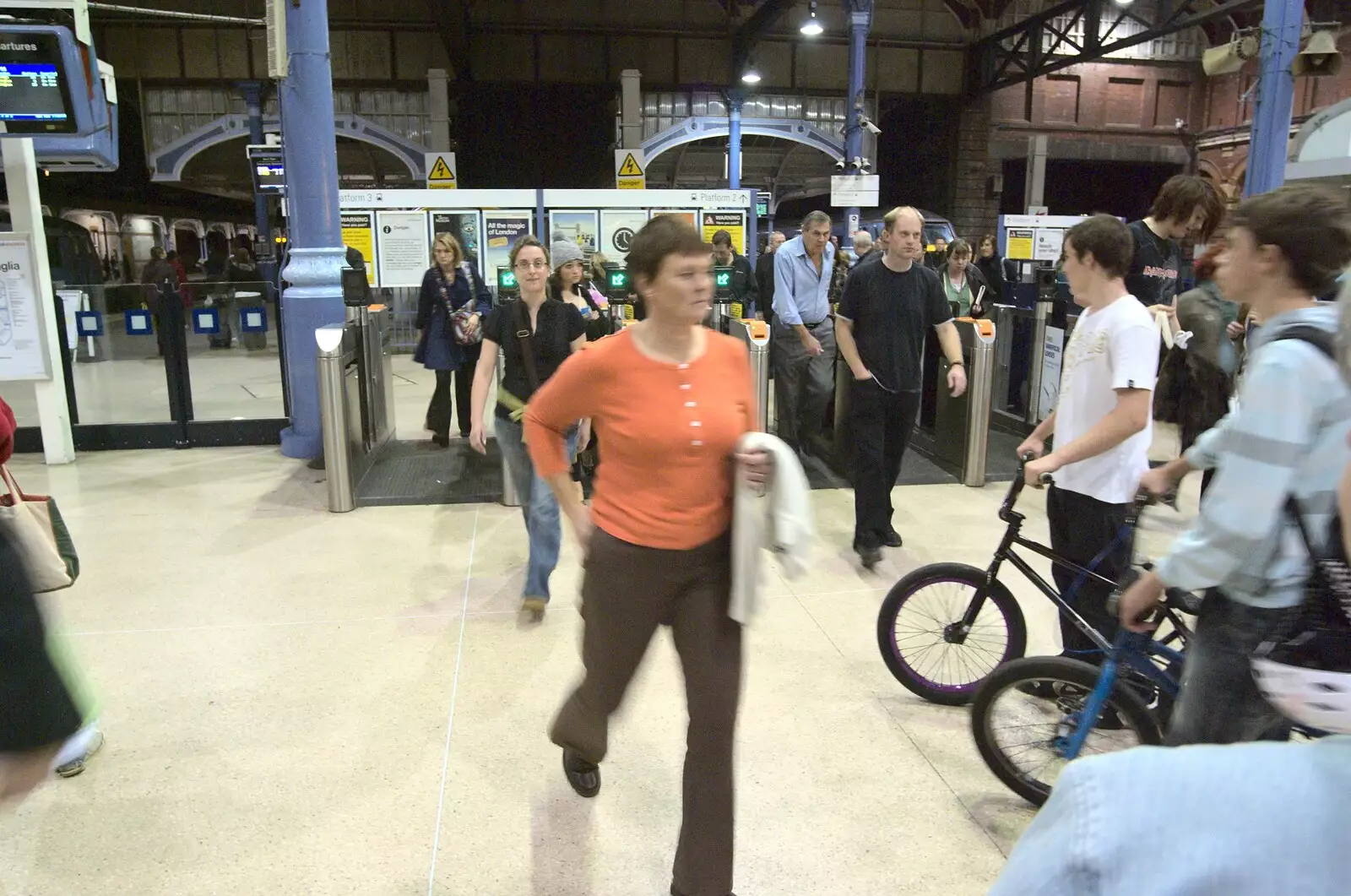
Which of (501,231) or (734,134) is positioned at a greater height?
(734,134)

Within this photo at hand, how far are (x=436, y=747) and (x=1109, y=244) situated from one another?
2.64 metres

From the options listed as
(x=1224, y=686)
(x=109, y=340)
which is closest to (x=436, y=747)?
(x=1224, y=686)

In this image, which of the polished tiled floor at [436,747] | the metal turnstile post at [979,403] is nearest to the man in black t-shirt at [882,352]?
the polished tiled floor at [436,747]

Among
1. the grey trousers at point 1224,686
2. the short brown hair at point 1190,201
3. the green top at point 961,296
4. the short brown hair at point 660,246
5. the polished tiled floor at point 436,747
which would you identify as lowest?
the polished tiled floor at point 436,747

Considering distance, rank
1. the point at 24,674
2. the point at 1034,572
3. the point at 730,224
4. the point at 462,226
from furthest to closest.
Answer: the point at 462,226, the point at 730,224, the point at 1034,572, the point at 24,674

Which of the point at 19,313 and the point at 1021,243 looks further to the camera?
the point at 1021,243

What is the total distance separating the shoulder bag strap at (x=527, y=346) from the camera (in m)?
3.94

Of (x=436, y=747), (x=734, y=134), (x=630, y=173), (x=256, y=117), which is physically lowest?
(x=436, y=747)

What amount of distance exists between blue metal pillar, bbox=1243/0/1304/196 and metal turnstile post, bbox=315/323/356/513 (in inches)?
310

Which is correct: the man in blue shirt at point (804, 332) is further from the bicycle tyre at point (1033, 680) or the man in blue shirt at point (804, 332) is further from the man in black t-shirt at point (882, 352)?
the bicycle tyre at point (1033, 680)

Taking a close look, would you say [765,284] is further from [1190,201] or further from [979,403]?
[1190,201]

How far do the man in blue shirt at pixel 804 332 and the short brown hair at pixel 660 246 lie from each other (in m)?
4.00

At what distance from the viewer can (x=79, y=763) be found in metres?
2.97

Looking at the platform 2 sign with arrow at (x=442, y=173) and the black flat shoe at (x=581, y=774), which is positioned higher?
the platform 2 sign with arrow at (x=442, y=173)
